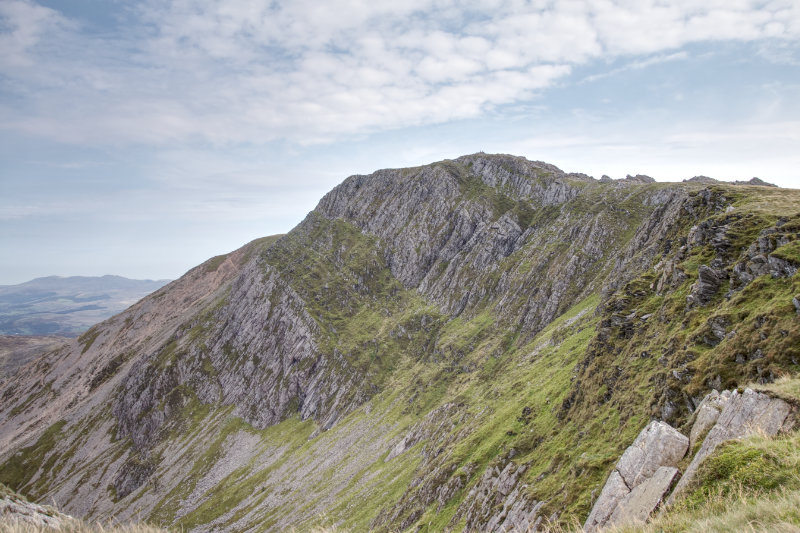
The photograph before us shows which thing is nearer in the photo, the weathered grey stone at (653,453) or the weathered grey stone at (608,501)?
the weathered grey stone at (653,453)

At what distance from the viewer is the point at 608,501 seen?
19.6 metres

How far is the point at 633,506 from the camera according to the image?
55.4ft

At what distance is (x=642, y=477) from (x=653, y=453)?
4.33 ft

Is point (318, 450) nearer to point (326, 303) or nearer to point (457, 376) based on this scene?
point (457, 376)

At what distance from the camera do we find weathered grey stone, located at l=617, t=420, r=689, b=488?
18430 millimetres

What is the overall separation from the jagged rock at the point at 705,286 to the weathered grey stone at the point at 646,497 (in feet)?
75.4

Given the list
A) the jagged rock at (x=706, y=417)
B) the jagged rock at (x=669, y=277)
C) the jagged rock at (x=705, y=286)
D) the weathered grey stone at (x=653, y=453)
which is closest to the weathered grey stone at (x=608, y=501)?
the weathered grey stone at (x=653, y=453)

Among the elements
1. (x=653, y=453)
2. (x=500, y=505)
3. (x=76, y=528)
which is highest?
(x=76, y=528)

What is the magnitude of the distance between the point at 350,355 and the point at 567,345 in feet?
314

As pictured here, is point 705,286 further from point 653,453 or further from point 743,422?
point 653,453

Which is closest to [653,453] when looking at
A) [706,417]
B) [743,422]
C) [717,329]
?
[706,417]

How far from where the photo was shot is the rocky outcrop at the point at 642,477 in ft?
A: 53.5

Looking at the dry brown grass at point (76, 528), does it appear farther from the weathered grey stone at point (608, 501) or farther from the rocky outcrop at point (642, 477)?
the weathered grey stone at point (608, 501)

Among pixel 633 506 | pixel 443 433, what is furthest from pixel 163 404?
pixel 633 506
